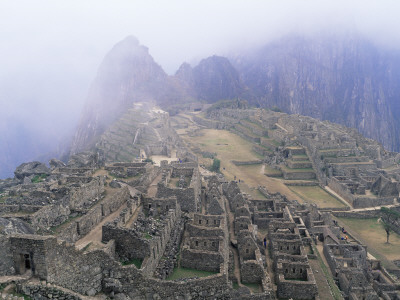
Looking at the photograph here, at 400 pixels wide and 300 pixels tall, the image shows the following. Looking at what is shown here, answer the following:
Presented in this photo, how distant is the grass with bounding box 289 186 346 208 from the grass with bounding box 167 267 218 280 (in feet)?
124

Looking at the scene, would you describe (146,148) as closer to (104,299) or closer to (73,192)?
(73,192)

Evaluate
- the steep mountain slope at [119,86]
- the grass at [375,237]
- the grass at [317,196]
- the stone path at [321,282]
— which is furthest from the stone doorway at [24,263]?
the steep mountain slope at [119,86]

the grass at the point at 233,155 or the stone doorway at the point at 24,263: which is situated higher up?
the stone doorway at the point at 24,263

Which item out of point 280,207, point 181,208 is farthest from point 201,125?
point 181,208

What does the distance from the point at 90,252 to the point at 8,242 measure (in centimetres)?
346

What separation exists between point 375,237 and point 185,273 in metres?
33.5

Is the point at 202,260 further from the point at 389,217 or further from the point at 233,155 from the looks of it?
the point at 233,155

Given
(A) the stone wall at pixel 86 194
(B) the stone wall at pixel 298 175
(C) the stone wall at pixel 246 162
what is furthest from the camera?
(C) the stone wall at pixel 246 162

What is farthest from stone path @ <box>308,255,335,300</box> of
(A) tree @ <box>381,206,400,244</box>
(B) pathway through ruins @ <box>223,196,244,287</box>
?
(A) tree @ <box>381,206,400,244</box>

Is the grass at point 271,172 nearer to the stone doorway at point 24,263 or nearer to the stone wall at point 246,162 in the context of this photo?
the stone wall at point 246,162

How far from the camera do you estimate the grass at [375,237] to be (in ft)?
140

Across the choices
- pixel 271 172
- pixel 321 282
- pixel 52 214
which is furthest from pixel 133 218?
pixel 271 172

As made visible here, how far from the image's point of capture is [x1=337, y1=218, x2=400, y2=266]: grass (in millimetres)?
42750

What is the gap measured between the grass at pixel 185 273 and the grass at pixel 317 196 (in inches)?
1493
